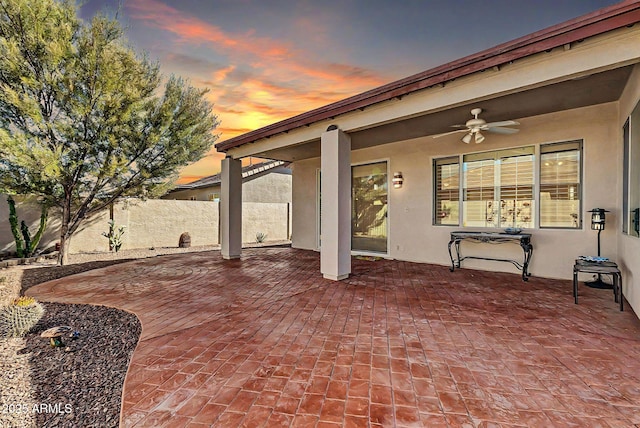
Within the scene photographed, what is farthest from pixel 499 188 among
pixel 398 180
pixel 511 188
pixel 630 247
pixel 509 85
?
pixel 509 85

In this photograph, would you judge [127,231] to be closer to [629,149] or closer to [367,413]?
[367,413]

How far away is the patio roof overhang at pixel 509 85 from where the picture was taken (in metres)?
3.03

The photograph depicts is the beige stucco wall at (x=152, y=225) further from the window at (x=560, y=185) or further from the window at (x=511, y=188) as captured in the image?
the window at (x=560, y=185)

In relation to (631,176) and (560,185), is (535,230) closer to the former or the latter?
(560,185)

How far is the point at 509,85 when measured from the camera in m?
3.73

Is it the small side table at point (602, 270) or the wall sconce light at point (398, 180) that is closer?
the small side table at point (602, 270)

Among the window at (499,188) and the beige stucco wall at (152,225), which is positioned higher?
the window at (499,188)

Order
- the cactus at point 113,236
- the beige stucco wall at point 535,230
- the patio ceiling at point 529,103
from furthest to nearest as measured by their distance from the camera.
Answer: the cactus at point 113,236 < the beige stucco wall at point 535,230 < the patio ceiling at point 529,103

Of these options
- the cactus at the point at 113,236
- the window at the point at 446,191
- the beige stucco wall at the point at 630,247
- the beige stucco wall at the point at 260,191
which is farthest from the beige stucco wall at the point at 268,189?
the beige stucco wall at the point at 630,247

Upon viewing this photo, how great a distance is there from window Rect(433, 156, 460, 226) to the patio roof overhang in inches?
37.6

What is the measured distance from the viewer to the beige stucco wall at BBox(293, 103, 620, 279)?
17.3ft

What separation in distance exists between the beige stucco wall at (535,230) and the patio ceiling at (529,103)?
35 cm

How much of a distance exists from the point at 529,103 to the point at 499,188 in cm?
198

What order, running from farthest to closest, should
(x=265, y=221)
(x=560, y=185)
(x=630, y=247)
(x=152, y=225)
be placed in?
(x=265, y=221), (x=152, y=225), (x=560, y=185), (x=630, y=247)
